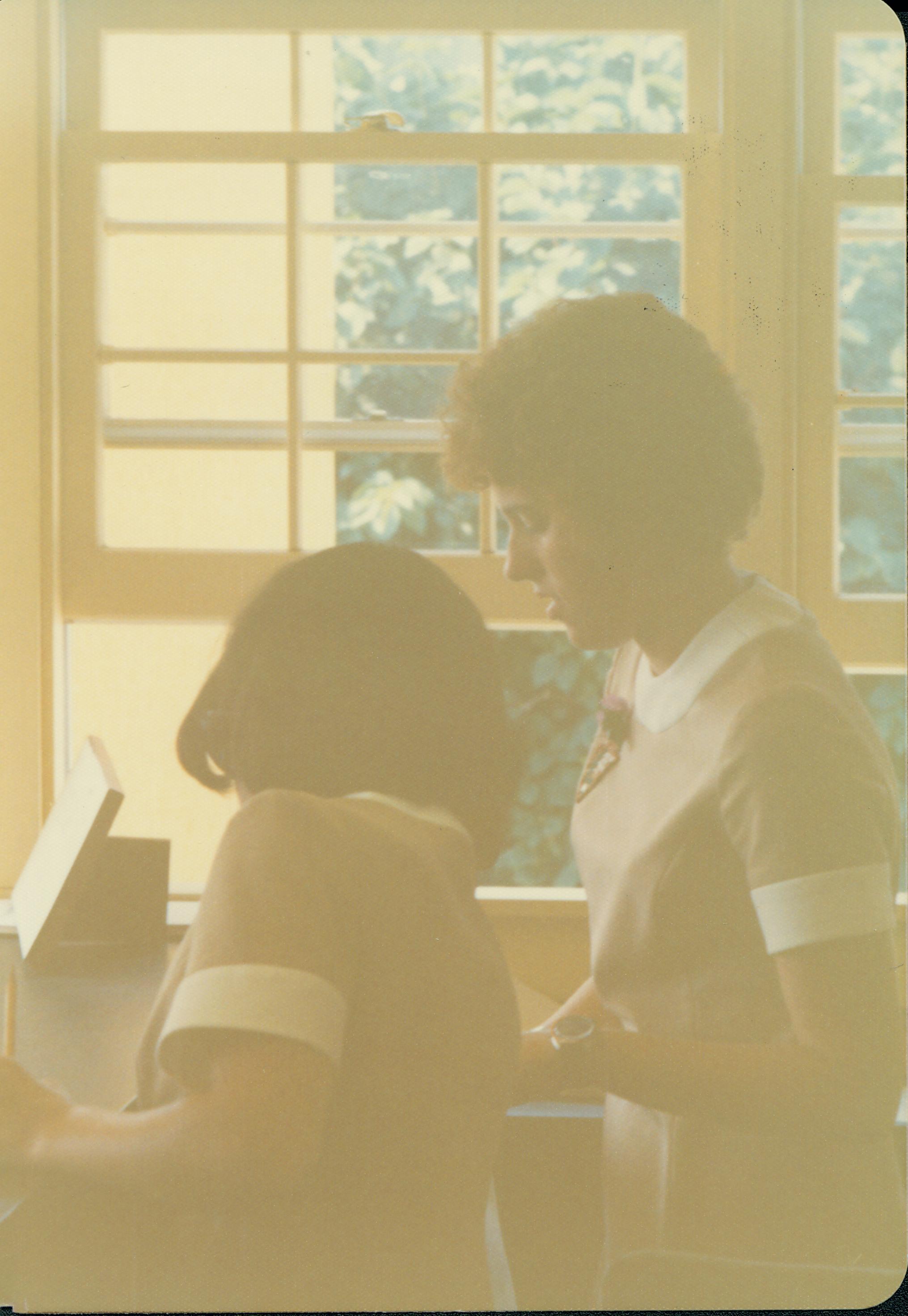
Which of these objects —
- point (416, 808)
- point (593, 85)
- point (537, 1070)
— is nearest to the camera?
point (416, 808)

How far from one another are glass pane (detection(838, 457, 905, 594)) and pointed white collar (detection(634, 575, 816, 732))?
116 mm

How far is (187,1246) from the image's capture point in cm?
96

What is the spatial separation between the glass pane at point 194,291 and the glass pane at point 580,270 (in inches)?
8.6

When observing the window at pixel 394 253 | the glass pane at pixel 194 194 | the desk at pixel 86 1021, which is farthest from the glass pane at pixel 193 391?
the desk at pixel 86 1021

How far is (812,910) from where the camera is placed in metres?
0.97

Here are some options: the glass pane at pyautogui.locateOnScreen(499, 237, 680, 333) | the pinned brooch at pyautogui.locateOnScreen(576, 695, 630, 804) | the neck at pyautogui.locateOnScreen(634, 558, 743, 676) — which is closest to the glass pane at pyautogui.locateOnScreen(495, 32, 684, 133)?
the glass pane at pyautogui.locateOnScreen(499, 237, 680, 333)

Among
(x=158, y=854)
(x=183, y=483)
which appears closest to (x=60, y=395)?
(x=183, y=483)

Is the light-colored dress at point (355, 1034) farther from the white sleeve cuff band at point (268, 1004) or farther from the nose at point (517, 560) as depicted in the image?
the nose at point (517, 560)

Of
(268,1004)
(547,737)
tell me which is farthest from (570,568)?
(268,1004)

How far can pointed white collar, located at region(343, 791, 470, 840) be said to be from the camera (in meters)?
0.87

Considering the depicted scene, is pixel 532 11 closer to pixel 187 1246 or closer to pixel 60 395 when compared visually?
pixel 60 395

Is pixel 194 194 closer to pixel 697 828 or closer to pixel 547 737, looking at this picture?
pixel 547 737

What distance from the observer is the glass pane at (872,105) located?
1.11m

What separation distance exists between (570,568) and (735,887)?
1.05 ft
